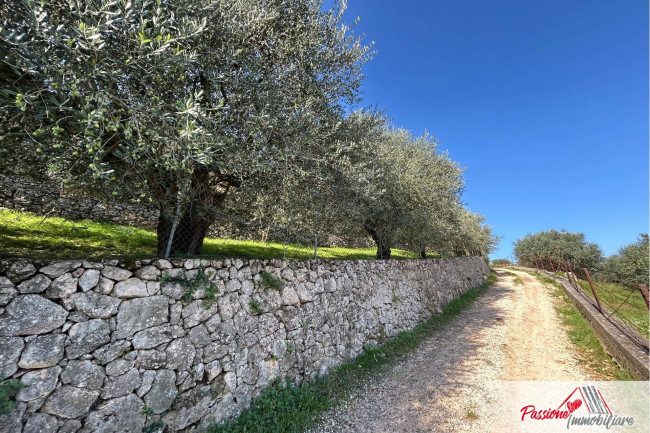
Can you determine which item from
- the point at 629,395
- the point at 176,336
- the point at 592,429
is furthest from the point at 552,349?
the point at 176,336

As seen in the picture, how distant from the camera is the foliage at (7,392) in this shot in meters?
2.61

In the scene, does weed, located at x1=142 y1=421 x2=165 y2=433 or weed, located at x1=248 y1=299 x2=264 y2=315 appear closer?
weed, located at x1=142 y1=421 x2=165 y2=433

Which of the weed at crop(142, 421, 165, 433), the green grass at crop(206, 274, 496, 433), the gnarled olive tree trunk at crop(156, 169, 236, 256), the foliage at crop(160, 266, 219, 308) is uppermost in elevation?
the gnarled olive tree trunk at crop(156, 169, 236, 256)

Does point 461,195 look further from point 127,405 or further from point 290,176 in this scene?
point 127,405

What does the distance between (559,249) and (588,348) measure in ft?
118

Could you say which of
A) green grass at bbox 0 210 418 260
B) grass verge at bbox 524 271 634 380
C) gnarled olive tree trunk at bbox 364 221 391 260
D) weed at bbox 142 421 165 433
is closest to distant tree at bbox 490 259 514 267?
grass verge at bbox 524 271 634 380

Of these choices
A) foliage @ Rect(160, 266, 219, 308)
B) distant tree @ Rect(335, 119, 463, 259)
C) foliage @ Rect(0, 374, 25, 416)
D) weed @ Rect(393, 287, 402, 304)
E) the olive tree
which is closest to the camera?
foliage @ Rect(0, 374, 25, 416)

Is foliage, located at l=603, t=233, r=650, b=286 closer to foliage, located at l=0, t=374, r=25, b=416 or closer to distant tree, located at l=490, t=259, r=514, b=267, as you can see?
distant tree, located at l=490, t=259, r=514, b=267

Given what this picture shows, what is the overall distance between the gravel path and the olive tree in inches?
186

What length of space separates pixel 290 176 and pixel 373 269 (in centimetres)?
467

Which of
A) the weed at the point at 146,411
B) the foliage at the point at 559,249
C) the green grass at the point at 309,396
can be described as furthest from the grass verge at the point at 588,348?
the foliage at the point at 559,249

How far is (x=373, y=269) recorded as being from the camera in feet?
28.0

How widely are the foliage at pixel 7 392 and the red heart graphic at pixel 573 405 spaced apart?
7996mm

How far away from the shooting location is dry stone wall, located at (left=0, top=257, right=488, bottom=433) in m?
2.89
